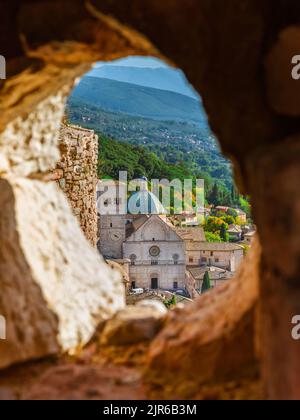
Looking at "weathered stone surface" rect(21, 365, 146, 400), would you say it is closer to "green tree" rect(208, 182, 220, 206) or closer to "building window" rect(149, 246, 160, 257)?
"building window" rect(149, 246, 160, 257)

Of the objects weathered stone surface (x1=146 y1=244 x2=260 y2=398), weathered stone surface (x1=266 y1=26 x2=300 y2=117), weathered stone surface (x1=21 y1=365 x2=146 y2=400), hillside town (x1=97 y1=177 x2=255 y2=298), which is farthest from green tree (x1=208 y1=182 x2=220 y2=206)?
weathered stone surface (x1=266 y1=26 x2=300 y2=117)

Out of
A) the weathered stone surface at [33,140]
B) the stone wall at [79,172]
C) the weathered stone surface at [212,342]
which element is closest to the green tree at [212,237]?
the stone wall at [79,172]

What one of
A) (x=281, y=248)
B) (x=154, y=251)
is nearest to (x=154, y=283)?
(x=154, y=251)

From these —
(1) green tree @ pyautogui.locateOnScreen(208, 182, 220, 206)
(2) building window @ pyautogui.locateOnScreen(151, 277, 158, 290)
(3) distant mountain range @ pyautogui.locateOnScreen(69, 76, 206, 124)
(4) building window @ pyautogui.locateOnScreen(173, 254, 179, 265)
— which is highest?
(3) distant mountain range @ pyautogui.locateOnScreen(69, 76, 206, 124)

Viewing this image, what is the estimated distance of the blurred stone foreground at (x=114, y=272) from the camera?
2186 mm

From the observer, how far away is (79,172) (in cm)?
927

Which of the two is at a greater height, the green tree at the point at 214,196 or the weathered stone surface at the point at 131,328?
the green tree at the point at 214,196

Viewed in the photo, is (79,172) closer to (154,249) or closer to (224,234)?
(154,249)

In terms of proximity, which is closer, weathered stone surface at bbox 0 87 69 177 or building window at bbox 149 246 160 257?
weathered stone surface at bbox 0 87 69 177

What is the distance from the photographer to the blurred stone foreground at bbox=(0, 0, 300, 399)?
2.19 m

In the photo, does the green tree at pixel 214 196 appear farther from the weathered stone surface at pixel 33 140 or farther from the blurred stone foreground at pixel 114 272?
the weathered stone surface at pixel 33 140

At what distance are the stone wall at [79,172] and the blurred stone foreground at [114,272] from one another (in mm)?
4782

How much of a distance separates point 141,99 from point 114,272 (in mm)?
84669

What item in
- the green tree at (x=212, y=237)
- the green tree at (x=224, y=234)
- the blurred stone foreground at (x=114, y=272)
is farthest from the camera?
the green tree at (x=212, y=237)
